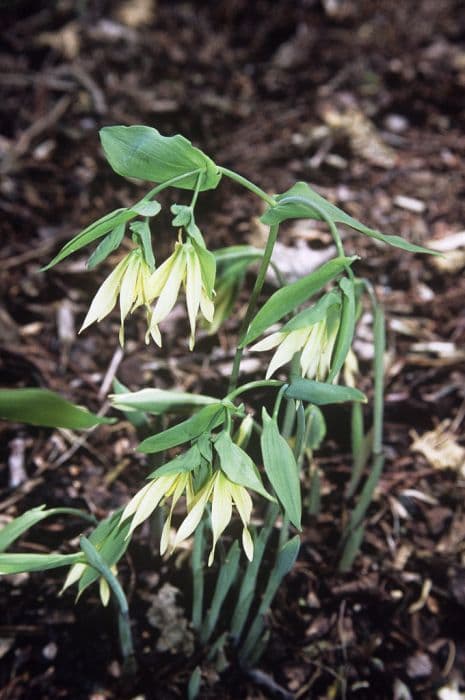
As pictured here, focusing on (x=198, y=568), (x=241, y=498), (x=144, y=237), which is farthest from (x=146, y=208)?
(x=198, y=568)

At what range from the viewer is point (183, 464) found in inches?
30.5

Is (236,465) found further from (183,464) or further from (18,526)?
(18,526)

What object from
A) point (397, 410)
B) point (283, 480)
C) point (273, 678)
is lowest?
point (273, 678)

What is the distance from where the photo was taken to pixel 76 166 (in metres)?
2.28

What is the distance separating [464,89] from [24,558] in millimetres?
2519

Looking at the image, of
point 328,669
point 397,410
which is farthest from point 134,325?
point 328,669

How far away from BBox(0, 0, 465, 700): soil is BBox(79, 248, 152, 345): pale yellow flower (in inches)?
28.8

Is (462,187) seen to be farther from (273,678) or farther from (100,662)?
(100,662)

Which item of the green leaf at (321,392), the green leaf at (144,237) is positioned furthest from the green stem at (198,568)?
the green leaf at (144,237)

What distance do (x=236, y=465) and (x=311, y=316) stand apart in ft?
0.67

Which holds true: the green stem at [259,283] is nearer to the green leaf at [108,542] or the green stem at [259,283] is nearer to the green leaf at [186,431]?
the green leaf at [186,431]

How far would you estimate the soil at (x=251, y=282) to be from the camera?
51.1 inches

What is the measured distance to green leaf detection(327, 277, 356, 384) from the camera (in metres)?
0.81

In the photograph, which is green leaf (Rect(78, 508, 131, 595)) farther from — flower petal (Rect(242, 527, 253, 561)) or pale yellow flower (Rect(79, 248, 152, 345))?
pale yellow flower (Rect(79, 248, 152, 345))
